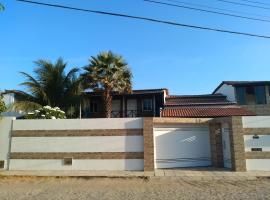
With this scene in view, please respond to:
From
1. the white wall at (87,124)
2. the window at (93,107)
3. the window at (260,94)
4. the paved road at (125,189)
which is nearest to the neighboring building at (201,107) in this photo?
the window at (260,94)

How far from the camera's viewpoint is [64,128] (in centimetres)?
1593

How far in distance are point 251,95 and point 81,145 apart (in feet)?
61.6

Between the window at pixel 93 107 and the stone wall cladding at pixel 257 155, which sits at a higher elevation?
the window at pixel 93 107

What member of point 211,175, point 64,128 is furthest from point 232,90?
point 64,128

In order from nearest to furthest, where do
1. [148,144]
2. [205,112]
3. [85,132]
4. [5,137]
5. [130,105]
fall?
[148,144]
[85,132]
[5,137]
[205,112]
[130,105]

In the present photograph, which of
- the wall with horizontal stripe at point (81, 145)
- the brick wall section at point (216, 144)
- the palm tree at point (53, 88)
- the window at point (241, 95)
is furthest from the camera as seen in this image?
the window at point (241, 95)

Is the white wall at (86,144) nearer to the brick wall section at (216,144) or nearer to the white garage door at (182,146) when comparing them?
the white garage door at (182,146)

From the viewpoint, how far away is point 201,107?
26203 mm

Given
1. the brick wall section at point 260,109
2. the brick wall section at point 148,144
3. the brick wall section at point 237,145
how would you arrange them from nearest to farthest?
the brick wall section at point 237,145, the brick wall section at point 148,144, the brick wall section at point 260,109

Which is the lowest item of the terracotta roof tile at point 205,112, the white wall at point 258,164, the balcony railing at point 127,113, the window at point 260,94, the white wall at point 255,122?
the white wall at point 258,164

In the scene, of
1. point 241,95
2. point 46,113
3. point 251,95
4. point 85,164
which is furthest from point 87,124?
point 251,95

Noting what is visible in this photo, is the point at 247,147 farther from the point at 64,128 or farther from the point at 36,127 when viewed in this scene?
the point at 36,127

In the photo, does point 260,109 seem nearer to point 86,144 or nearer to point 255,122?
point 255,122

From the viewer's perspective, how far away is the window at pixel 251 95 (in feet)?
91.5
